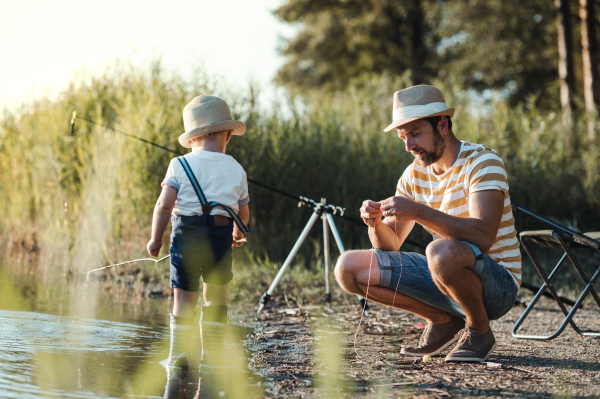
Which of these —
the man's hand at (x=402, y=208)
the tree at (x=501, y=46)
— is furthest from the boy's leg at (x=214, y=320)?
the tree at (x=501, y=46)

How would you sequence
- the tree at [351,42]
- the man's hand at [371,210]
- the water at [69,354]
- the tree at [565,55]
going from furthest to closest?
the tree at [351,42], the tree at [565,55], the man's hand at [371,210], the water at [69,354]

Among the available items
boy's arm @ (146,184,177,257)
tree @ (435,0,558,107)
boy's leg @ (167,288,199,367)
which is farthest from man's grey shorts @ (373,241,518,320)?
tree @ (435,0,558,107)

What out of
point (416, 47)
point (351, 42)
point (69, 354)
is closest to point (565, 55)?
point (416, 47)

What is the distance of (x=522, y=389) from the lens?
2.62 metres

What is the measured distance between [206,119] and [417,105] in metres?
1.06

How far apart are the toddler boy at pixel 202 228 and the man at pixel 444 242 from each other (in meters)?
0.68

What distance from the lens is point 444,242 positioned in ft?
9.75

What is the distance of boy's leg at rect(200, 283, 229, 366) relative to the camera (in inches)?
122

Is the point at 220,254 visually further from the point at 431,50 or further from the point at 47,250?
the point at 431,50

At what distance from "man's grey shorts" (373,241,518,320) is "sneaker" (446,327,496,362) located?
14 centimetres

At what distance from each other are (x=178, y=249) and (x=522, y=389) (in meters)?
1.66

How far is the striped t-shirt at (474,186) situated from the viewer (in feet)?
9.82

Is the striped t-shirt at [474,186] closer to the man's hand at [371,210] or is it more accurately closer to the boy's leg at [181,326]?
the man's hand at [371,210]

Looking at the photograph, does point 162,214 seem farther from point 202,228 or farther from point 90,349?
point 90,349
